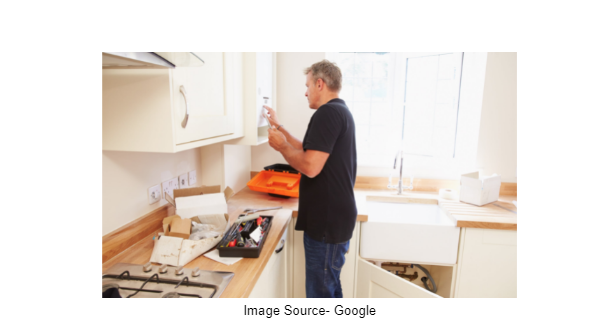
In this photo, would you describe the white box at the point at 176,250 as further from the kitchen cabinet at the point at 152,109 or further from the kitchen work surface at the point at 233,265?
the kitchen cabinet at the point at 152,109

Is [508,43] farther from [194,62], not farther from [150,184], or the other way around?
[150,184]

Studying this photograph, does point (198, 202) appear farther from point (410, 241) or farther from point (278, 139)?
point (410, 241)

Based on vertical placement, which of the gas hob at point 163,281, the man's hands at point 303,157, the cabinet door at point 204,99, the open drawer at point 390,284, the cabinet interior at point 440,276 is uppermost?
the cabinet door at point 204,99

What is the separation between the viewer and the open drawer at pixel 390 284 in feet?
4.11

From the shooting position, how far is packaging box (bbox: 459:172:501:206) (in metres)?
1.74

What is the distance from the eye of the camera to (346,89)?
213 centimetres

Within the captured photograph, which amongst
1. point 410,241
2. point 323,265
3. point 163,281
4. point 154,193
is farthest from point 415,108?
point 163,281

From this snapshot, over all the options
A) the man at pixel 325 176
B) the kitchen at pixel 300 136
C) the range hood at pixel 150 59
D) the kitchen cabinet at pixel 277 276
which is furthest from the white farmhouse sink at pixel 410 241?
the range hood at pixel 150 59

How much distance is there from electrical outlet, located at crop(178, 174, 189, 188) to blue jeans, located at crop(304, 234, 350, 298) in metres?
0.70

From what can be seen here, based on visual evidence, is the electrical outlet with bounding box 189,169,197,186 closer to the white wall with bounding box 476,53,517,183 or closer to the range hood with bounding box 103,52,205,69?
the range hood with bounding box 103,52,205,69

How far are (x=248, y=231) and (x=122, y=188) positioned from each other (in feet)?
1.68

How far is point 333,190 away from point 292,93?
3.57ft

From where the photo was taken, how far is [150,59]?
0.70 meters

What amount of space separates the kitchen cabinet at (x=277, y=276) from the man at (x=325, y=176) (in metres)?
0.13
